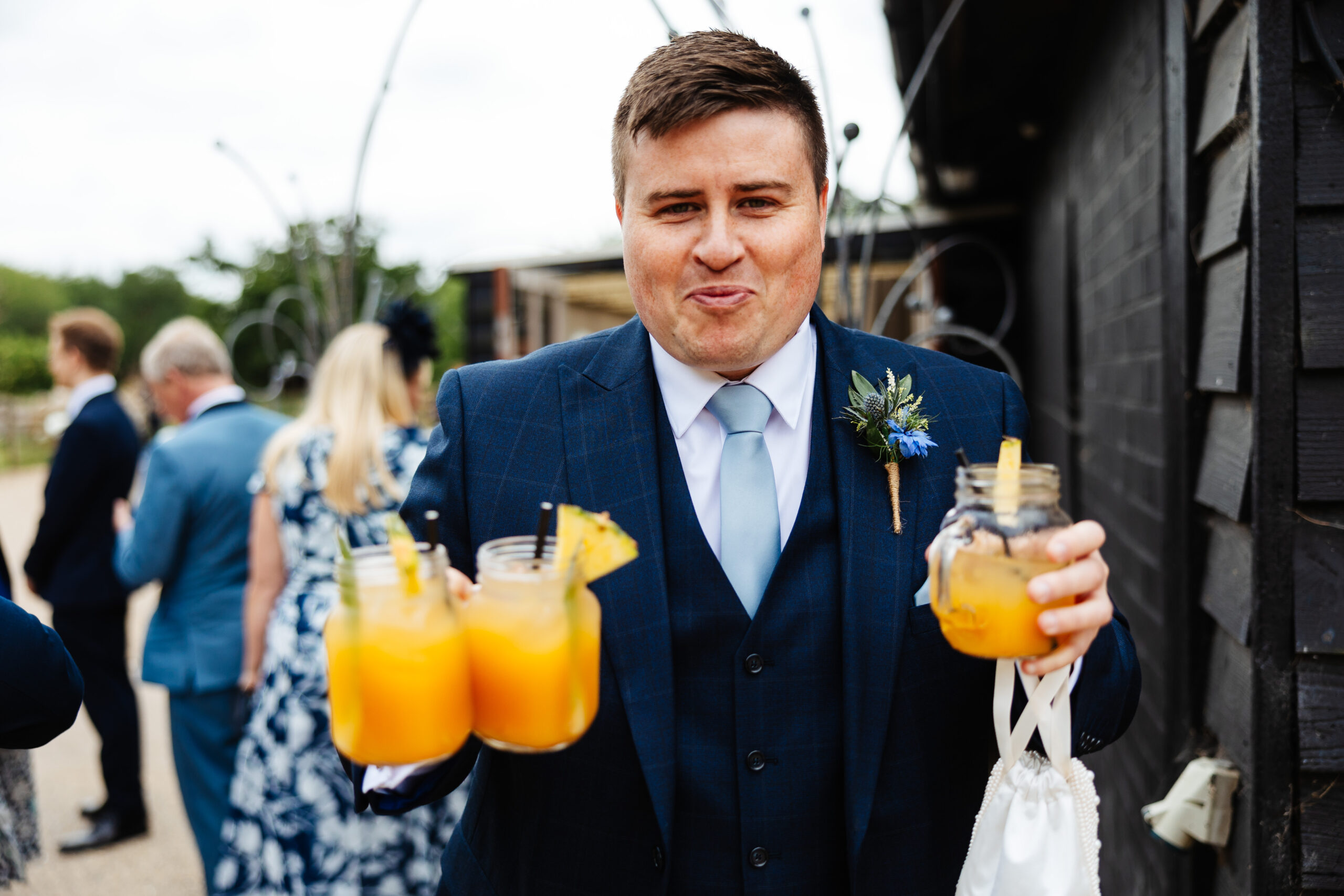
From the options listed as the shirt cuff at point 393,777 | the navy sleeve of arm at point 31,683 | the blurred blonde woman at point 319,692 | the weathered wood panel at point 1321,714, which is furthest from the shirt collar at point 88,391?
the weathered wood panel at point 1321,714

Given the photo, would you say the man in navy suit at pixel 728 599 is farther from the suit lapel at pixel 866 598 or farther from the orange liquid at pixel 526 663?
the orange liquid at pixel 526 663

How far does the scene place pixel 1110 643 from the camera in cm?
130

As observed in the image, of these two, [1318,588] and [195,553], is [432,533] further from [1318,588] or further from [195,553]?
[195,553]

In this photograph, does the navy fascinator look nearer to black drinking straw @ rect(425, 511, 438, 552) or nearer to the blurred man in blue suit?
the blurred man in blue suit

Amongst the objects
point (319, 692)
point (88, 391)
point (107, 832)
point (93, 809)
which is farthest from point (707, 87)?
point (93, 809)

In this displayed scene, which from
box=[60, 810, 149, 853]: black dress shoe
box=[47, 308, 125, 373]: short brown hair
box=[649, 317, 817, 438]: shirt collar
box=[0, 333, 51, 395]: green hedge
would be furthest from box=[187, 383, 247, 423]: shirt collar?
box=[0, 333, 51, 395]: green hedge

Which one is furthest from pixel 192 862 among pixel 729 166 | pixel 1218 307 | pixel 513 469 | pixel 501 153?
pixel 501 153

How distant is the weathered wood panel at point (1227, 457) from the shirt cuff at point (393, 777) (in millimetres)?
1415

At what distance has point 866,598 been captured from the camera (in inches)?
52.6

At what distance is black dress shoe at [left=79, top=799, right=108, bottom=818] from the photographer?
13.5ft

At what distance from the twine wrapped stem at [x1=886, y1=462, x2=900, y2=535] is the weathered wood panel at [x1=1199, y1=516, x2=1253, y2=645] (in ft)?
2.07

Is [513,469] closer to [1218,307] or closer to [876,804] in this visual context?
[876,804]

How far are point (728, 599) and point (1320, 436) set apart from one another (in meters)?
0.99

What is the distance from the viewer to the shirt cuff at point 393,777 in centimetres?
125
